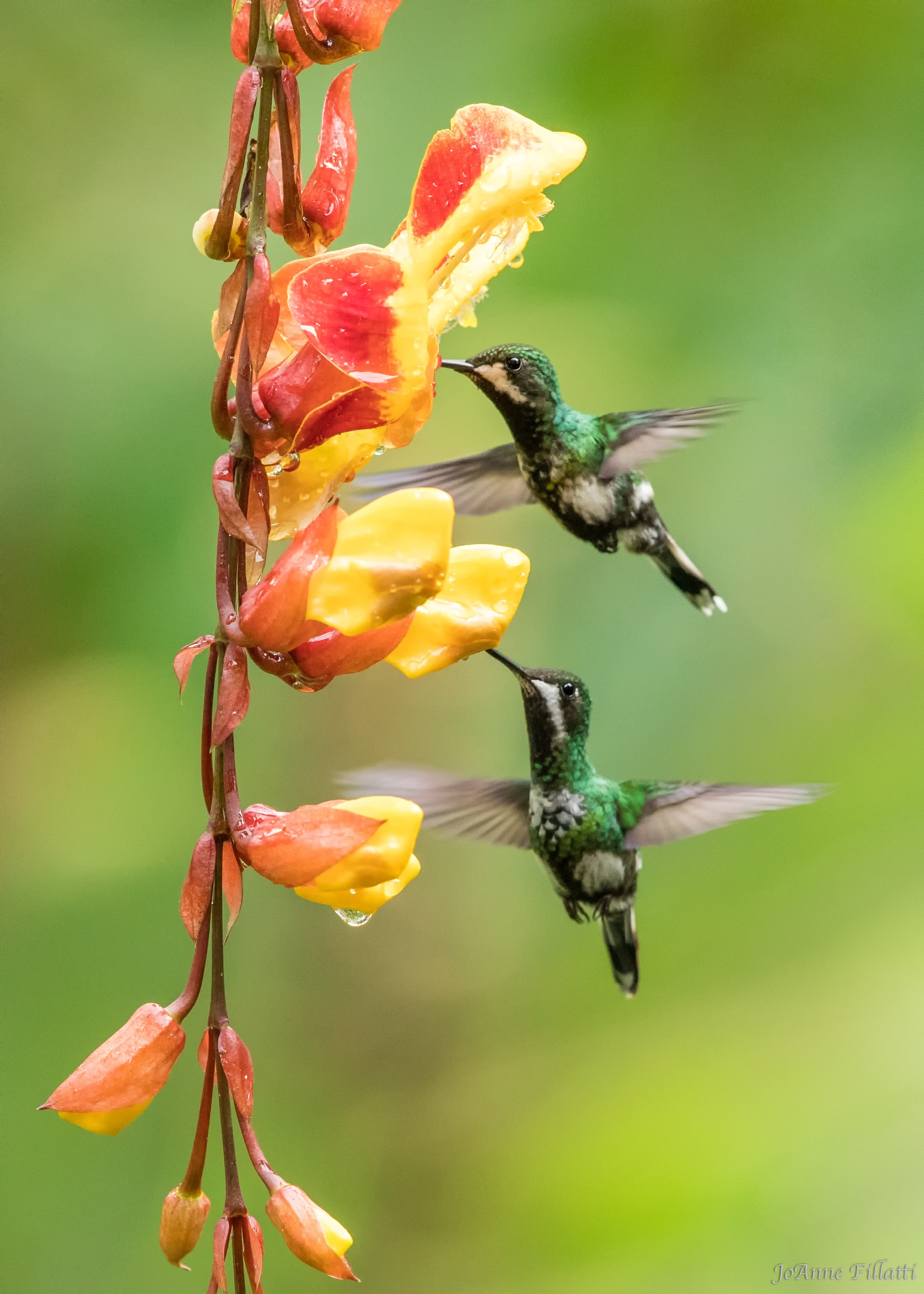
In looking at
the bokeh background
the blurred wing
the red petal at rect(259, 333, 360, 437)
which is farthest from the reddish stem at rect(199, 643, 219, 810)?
the bokeh background

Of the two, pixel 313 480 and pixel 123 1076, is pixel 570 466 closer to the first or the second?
pixel 313 480

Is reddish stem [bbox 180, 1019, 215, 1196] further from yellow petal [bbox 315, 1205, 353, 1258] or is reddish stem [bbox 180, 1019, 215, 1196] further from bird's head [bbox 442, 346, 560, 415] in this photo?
bird's head [bbox 442, 346, 560, 415]

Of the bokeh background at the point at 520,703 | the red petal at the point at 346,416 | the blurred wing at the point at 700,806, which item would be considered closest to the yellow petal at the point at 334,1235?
the red petal at the point at 346,416

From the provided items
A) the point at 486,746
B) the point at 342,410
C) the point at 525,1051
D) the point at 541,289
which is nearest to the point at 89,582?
the point at 486,746

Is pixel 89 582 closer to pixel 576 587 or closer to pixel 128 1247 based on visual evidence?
pixel 576 587

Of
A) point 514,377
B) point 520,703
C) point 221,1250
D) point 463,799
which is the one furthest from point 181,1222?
point 520,703
